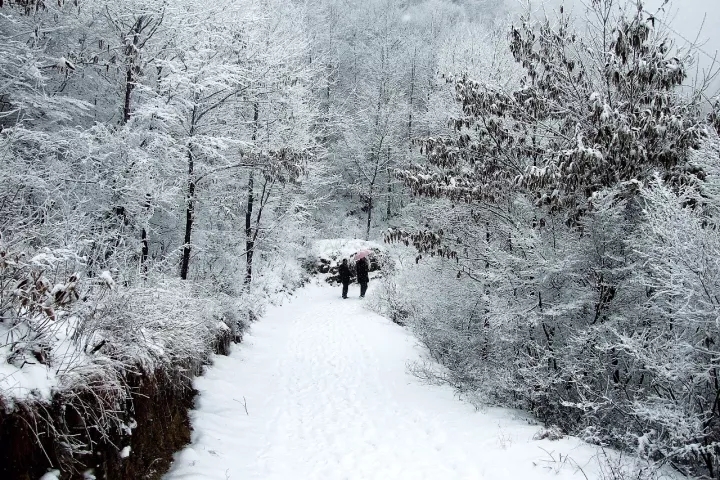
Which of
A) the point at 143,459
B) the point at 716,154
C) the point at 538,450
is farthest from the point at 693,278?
the point at 143,459

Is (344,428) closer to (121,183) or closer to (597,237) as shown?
(597,237)

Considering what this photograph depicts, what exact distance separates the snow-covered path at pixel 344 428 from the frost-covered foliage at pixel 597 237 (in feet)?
1.84

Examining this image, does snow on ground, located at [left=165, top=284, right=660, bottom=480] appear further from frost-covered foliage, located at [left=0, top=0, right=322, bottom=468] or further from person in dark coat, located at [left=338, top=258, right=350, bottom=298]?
person in dark coat, located at [left=338, top=258, right=350, bottom=298]

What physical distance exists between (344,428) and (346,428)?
26 mm

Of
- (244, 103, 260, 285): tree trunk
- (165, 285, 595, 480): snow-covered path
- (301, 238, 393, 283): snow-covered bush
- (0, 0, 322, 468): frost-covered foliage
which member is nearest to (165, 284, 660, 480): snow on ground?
(165, 285, 595, 480): snow-covered path

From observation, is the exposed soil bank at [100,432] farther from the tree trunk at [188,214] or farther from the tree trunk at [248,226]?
the tree trunk at [248,226]

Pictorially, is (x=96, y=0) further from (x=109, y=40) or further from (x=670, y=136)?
(x=670, y=136)

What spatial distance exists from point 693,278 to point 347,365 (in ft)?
21.1

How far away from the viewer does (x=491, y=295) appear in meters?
7.00

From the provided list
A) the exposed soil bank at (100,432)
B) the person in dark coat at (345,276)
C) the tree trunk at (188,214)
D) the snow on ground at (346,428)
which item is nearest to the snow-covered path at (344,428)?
the snow on ground at (346,428)

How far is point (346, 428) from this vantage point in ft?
19.5

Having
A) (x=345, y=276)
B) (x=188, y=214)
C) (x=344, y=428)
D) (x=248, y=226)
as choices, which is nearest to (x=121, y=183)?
(x=188, y=214)

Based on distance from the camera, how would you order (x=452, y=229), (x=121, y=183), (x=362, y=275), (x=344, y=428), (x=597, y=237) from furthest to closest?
(x=362, y=275) → (x=452, y=229) → (x=121, y=183) → (x=344, y=428) → (x=597, y=237)

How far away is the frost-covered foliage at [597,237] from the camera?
13.3ft
